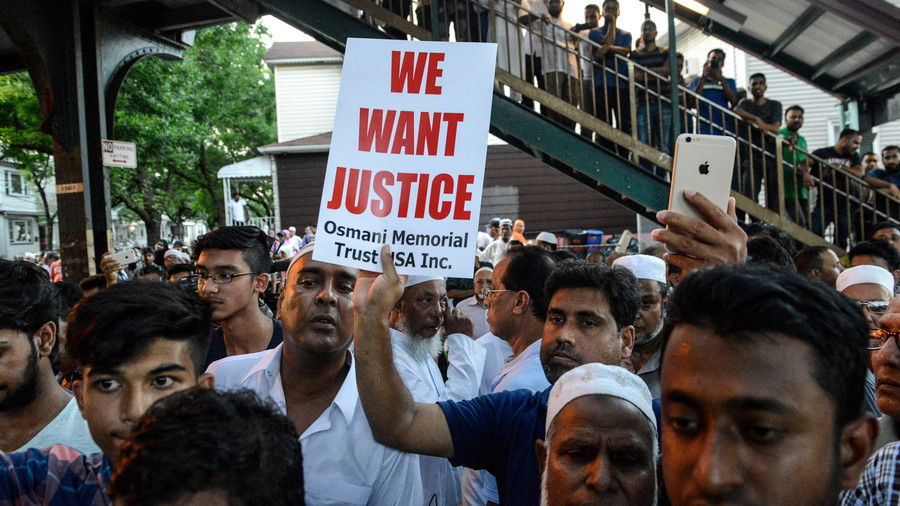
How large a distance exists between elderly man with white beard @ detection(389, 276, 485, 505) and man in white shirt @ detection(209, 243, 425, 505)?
33cm

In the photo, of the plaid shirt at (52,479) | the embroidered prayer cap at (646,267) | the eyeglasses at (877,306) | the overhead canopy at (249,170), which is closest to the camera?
the plaid shirt at (52,479)

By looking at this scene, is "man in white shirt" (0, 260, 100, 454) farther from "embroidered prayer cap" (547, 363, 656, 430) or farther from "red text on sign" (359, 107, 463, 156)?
"embroidered prayer cap" (547, 363, 656, 430)

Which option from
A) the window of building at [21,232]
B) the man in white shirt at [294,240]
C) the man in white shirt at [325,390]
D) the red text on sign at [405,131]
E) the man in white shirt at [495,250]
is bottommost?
the window of building at [21,232]

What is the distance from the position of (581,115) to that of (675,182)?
20.7 feet

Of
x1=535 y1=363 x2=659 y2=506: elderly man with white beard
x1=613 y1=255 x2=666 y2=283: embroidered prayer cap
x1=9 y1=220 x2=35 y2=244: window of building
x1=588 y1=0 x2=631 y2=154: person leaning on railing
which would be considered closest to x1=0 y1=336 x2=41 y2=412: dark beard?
x1=535 y1=363 x2=659 y2=506: elderly man with white beard

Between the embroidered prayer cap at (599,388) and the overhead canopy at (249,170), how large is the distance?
23929 millimetres

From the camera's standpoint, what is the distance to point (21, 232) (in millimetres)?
55531

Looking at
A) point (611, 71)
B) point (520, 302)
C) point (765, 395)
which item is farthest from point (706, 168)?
point (611, 71)

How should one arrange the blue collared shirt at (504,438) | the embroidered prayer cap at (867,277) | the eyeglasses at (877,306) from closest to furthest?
the blue collared shirt at (504,438) < the eyeglasses at (877,306) < the embroidered prayer cap at (867,277)

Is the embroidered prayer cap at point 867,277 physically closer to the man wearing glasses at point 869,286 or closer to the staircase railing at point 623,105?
the man wearing glasses at point 869,286

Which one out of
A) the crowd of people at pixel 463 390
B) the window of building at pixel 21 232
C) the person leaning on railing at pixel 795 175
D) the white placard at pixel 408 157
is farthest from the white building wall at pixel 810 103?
the window of building at pixel 21 232

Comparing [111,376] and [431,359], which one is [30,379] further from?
[431,359]

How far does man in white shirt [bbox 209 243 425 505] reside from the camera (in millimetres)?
2518

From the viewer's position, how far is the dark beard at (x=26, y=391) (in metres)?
2.34
